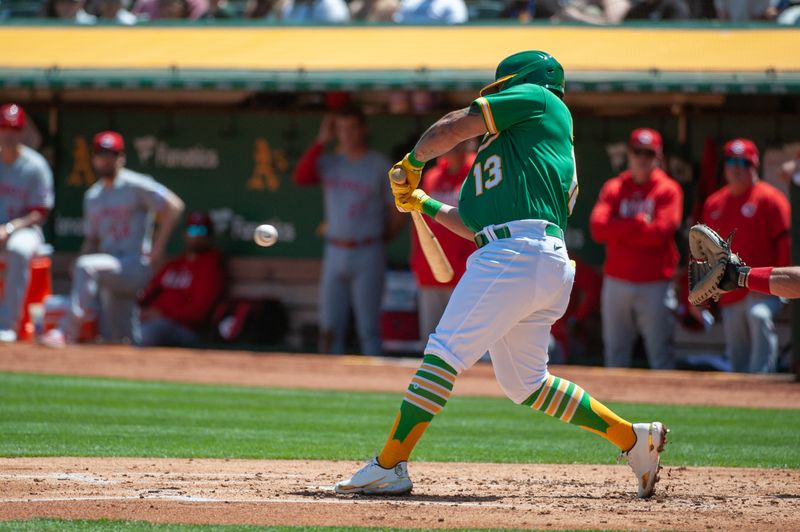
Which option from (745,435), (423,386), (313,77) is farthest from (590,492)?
(313,77)

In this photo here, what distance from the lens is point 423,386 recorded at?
5.22 m

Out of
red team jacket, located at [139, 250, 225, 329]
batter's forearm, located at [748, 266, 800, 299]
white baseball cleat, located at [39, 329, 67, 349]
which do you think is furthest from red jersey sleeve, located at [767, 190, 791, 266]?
white baseball cleat, located at [39, 329, 67, 349]

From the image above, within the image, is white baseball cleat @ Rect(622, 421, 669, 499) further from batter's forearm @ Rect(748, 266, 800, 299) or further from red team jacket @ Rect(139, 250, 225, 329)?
red team jacket @ Rect(139, 250, 225, 329)

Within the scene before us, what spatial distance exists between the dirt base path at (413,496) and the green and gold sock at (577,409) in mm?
266

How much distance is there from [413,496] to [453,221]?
1159 millimetres

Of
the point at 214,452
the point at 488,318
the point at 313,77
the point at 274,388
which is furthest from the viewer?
the point at 313,77

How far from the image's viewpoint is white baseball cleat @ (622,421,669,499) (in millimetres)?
5453

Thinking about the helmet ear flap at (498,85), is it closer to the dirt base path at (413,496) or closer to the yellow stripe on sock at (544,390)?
the yellow stripe on sock at (544,390)

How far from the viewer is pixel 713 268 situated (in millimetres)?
5598

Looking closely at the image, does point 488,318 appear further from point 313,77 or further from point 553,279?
point 313,77

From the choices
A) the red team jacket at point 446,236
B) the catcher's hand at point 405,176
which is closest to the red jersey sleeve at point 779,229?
the red team jacket at point 446,236

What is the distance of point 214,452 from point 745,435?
319 centimetres

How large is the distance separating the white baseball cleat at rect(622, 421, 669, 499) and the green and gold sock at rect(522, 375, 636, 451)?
30 millimetres

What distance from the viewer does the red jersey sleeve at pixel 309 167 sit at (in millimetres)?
12539
